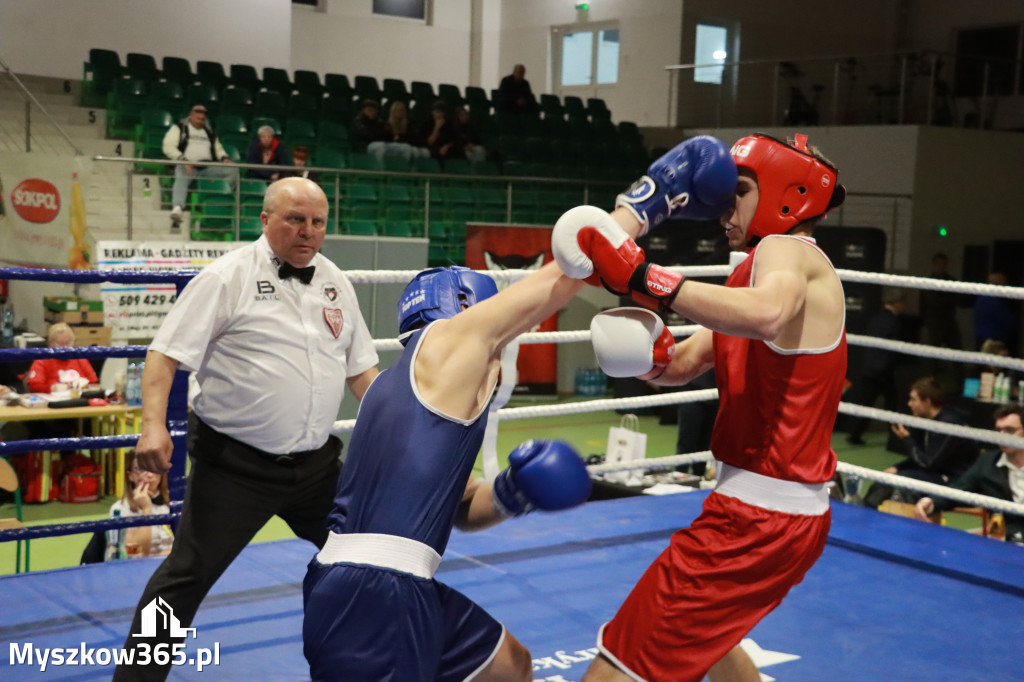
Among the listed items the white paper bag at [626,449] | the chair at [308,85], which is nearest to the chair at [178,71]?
the chair at [308,85]

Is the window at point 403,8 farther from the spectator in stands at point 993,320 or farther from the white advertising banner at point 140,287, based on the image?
the spectator in stands at point 993,320

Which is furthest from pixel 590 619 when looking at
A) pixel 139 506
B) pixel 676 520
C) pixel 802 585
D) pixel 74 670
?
pixel 139 506

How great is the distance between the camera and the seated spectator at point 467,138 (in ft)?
37.0

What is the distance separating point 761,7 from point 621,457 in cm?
1037

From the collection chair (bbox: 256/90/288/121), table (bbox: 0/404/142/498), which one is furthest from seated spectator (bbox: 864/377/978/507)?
chair (bbox: 256/90/288/121)

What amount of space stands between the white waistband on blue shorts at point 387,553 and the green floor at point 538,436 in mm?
4163

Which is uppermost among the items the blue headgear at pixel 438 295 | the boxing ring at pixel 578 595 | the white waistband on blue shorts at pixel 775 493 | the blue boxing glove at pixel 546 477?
the blue headgear at pixel 438 295

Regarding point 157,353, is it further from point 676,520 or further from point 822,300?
point 676,520

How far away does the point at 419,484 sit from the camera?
178cm

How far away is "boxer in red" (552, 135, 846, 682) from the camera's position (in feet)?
6.23

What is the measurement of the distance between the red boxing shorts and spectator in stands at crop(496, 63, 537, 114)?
431 inches

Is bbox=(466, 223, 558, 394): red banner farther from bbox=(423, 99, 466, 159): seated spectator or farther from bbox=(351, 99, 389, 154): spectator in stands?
bbox=(351, 99, 389, 154): spectator in stands

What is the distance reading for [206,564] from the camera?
244 cm

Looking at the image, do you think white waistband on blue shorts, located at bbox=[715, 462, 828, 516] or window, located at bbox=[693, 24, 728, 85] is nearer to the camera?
white waistband on blue shorts, located at bbox=[715, 462, 828, 516]
